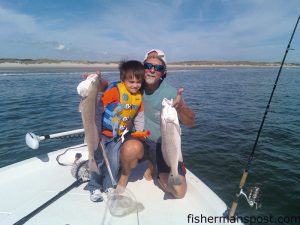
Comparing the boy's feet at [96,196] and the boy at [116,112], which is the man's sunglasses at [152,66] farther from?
the boy's feet at [96,196]

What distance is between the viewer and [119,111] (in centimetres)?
418

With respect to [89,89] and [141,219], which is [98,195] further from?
[89,89]

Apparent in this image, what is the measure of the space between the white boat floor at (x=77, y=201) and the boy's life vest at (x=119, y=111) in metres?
1.07

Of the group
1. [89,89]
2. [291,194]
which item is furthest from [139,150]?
[291,194]

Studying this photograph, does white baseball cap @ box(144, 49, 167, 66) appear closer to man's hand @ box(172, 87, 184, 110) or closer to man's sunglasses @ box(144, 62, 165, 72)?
man's sunglasses @ box(144, 62, 165, 72)

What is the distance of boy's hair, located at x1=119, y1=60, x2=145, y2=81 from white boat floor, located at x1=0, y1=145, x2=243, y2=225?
1931 millimetres

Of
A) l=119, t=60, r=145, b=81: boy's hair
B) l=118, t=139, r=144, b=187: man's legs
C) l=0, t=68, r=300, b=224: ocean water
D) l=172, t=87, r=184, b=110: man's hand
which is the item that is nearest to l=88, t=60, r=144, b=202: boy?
l=119, t=60, r=145, b=81: boy's hair

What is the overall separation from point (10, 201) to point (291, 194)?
5868 mm

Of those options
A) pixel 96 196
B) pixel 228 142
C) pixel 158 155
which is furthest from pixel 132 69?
pixel 228 142

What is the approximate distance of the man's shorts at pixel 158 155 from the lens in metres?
4.35

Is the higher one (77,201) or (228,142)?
(77,201)

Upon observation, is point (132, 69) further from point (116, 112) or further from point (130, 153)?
point (130, 153)

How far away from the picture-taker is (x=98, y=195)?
13.2 ft

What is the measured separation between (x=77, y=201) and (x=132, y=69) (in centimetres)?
224
